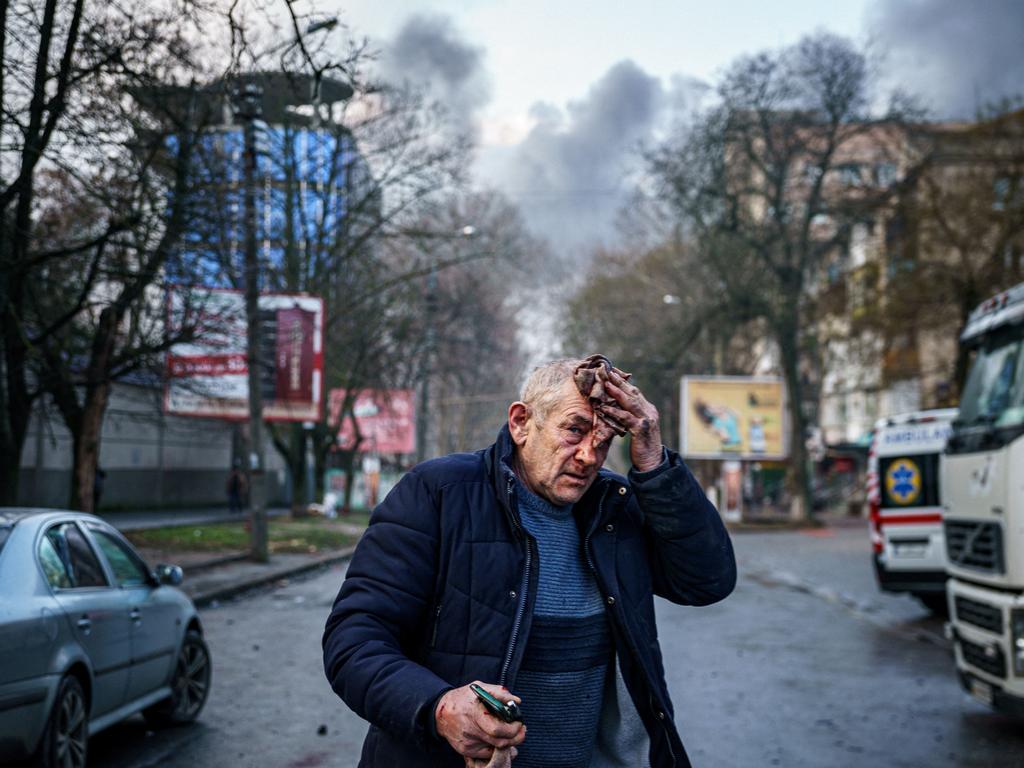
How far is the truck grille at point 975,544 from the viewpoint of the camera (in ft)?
23.9

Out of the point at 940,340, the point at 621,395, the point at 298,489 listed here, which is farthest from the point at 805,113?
the point at 621,395

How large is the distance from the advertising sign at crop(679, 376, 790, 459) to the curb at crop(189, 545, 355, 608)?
24.3 m

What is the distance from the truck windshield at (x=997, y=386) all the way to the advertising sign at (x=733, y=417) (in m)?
39.9

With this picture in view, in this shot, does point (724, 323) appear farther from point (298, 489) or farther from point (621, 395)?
Result: point (621, 395)

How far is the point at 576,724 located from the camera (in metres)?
2.94

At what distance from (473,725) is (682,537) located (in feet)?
2.46

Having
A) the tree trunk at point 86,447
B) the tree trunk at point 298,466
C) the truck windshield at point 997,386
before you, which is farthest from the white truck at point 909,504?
the tree trunk at point 298,466

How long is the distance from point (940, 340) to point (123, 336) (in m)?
20.4

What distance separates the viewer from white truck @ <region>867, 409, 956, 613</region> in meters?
15.1

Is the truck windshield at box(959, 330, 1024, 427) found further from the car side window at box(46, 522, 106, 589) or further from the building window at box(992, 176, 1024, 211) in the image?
the building window at box(992, 176, 1024, 211)

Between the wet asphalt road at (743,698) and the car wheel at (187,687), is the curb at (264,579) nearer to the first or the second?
the wet asphalt road at (743,698)

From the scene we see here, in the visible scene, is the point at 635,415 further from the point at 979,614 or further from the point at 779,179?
the point at 779,179

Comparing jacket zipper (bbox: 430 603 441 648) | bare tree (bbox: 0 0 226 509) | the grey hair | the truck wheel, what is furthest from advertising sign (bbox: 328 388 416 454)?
jacket zipper (bbox: 430 603 441 648)

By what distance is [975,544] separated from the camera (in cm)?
766
